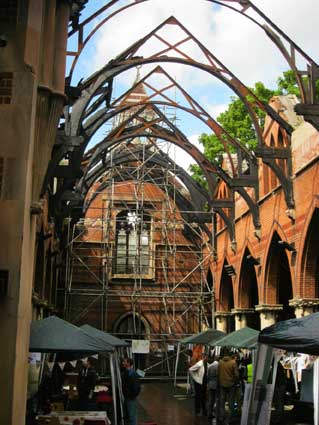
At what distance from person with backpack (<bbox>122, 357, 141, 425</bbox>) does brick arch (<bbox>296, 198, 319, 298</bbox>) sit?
7.56 meters

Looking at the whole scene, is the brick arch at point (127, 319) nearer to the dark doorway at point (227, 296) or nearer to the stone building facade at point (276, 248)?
the stone building facade at point (276, 248)

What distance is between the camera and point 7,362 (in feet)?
26.8

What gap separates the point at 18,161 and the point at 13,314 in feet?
7.26

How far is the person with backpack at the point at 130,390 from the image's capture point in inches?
427

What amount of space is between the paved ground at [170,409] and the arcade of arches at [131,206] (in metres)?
3.97

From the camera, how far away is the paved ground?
44.9ft

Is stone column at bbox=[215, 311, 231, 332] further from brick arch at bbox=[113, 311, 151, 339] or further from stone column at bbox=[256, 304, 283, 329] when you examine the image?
stone column at bbox=[256, 304, 283, 329]

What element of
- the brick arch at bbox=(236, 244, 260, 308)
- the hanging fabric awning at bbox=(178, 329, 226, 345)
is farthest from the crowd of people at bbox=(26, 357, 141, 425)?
the brick arch at bbox=(236, 244, 260, 308)

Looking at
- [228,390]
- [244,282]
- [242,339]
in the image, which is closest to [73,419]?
[228,390]

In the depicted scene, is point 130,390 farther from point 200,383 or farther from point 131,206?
point 131,206

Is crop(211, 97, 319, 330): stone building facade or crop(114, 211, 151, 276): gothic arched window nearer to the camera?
crop(211, 97, 319, 330): stone building facade

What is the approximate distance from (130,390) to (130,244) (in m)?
20.3

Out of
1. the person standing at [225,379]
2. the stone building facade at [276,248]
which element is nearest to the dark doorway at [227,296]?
the stone building facade at [276,248]

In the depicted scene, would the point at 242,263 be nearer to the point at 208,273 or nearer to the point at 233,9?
the point at 208,273
